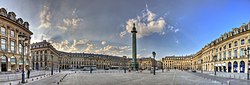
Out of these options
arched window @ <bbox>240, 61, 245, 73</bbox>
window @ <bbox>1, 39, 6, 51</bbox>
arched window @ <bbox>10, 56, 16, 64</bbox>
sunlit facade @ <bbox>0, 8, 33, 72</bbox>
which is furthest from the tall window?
arched window @ <bbox>240, 61, 245, 73</bbox>

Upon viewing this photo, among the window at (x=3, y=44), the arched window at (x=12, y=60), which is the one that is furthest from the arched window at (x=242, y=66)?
the window at (x=3, y=44)

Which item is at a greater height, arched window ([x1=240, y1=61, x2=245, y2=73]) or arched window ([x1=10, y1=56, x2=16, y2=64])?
arched window ([x1=10, y1=56, x2=16, y2=64])

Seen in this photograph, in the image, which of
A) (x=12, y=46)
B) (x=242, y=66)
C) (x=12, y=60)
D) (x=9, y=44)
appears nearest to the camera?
(x=9, y=44)

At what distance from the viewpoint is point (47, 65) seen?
422 feet

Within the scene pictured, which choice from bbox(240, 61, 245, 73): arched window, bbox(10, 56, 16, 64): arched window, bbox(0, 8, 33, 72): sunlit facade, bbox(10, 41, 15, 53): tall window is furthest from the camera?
bbox(240, 61, 245, 73): arched window

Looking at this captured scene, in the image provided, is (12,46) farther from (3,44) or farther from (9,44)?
(3,44)

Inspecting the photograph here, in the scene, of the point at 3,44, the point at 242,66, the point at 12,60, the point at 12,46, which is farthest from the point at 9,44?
the point at 242,66

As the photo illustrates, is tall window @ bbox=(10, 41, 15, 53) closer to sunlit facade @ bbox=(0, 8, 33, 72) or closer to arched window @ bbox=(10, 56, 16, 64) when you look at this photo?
sunlit facade @ bbox=(0, 8, 33, 72)

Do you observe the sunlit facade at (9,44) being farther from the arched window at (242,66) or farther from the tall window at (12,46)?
the arched window at (242,66)

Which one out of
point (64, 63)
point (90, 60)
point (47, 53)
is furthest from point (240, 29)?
point (90, 60)

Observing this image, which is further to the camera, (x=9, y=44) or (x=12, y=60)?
(x=12, y=60)

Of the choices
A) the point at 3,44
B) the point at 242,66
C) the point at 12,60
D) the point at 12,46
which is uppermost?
the point at 3,44

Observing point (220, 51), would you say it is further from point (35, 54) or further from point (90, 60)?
point (90, 60)

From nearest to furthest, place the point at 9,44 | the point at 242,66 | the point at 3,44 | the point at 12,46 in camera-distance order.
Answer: the point at 3,44
the point at 9,44
the point at 12,46
the point at 242,66
